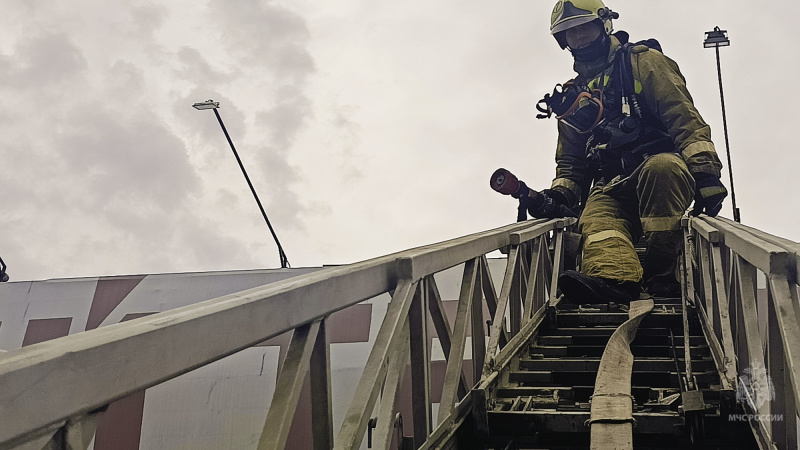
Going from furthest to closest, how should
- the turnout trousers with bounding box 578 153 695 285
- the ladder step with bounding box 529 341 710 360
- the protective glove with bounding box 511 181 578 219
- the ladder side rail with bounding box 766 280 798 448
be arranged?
1. the protective glove with bounding box 511 181 578 219
2. the turnout trousers with bounding box 578 153 695 285
3. the ladder step with bounding box 529 341 710 360
4. the ladder side rail with bounding box 766 280 798 448

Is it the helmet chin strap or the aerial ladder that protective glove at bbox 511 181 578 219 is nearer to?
the aerial ladder

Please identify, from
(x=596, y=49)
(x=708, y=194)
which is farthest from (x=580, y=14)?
(x=708, y=194)

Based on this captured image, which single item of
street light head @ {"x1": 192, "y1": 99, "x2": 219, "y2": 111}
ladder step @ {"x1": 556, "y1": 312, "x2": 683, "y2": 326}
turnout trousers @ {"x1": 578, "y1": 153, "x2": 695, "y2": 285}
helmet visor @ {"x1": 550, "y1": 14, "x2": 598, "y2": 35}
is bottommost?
ladder step @ {"x1": 556, "y1": 312, "x2": 683, "y2": 326}

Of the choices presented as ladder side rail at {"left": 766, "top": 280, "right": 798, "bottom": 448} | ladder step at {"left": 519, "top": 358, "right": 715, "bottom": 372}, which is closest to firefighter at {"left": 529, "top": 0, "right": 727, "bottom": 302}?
ladder step at {"left": 519, "top": 358, "right": 715, "bottom": 372}

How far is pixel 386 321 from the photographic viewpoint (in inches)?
84.0

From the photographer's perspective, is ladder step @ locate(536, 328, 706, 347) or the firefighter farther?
the firefighter

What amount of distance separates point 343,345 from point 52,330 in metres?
2.42

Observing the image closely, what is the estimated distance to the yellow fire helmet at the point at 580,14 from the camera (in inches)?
188

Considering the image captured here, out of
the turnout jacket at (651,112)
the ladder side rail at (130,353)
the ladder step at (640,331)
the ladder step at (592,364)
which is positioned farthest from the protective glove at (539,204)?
the ladder side rail at (130,353)

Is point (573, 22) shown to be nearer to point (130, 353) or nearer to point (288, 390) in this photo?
point (288, 390)

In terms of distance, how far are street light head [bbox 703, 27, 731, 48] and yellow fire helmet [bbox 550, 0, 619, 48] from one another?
11.1 ft

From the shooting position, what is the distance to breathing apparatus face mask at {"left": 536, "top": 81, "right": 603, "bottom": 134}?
4.85 m

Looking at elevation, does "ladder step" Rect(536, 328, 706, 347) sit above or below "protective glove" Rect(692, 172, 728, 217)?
below

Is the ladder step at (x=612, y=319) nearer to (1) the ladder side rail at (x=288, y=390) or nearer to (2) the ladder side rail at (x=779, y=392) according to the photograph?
(2) the ladder side rail at (x=779, y=392)
